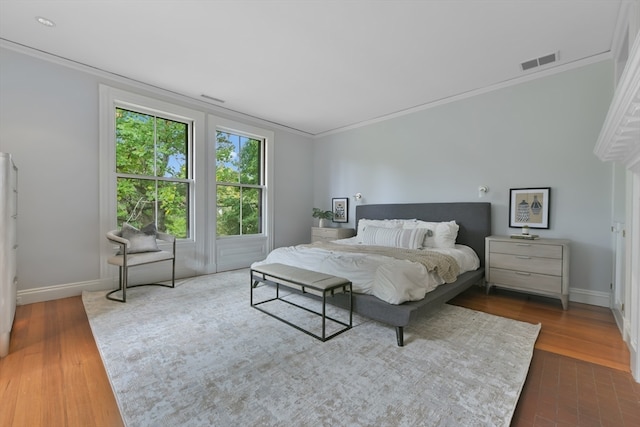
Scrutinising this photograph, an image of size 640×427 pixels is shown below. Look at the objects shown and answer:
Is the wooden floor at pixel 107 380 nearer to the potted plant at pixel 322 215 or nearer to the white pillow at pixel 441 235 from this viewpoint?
the white pillow at pixel 441 235

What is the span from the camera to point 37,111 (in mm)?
3168

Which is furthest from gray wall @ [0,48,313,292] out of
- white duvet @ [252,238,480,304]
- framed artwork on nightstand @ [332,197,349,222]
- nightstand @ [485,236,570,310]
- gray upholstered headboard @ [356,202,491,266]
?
nightstand @ [485,236,570,310]

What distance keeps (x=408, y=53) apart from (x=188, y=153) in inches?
140

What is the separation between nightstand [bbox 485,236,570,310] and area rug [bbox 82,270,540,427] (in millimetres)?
825

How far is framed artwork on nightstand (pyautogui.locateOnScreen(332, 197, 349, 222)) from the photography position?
575cm

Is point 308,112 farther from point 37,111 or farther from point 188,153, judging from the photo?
point 37,111

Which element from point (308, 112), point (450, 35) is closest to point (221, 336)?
point (450, 35)

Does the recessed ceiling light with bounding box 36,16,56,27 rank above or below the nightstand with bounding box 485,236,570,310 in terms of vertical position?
above

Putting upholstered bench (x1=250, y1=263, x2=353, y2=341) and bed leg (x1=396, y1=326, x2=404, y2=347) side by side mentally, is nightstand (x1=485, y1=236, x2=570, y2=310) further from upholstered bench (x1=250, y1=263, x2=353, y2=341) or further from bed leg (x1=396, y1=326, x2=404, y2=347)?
upholstered bench (x1=250, y1=263, x2=353, y2=341)

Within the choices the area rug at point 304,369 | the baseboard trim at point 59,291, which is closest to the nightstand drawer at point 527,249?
the area rug at point 304,369

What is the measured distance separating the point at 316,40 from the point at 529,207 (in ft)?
11.1

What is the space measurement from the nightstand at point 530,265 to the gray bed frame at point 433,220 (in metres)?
0.26

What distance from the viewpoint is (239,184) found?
512cm

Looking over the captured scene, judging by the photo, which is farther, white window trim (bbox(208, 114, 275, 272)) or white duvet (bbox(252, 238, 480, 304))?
white window trim (bbox(208, 114, 275, 272))
